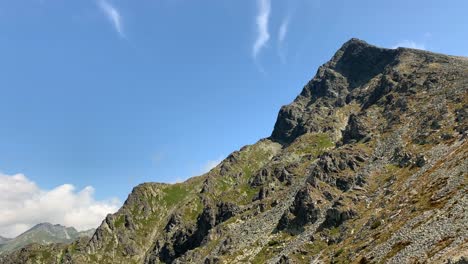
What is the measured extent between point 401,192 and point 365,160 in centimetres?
4814

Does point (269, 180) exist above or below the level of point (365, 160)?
above

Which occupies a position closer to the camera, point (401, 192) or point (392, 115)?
point (401, 192)

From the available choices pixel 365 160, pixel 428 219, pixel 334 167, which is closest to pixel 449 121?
pixel 365 160

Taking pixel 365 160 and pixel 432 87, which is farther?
pixel 432 87

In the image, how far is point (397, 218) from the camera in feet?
258

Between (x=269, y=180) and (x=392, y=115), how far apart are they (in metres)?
62.6

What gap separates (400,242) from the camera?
6362 cm

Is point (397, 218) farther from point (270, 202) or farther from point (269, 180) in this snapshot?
point (269, 180)

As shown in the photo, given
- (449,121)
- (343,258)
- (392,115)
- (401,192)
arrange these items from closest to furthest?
(343,258)
(401,192)
(449,121)
(392,115)

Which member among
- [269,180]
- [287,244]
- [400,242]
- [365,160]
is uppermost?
[269,180]

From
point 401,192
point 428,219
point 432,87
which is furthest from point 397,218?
→ point 432,87

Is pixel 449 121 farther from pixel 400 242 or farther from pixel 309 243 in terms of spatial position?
pixel 400 242

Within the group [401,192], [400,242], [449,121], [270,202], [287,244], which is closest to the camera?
[400,242]

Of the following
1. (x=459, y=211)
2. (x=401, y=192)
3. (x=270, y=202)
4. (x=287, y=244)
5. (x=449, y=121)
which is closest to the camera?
(x=459, y=211)
